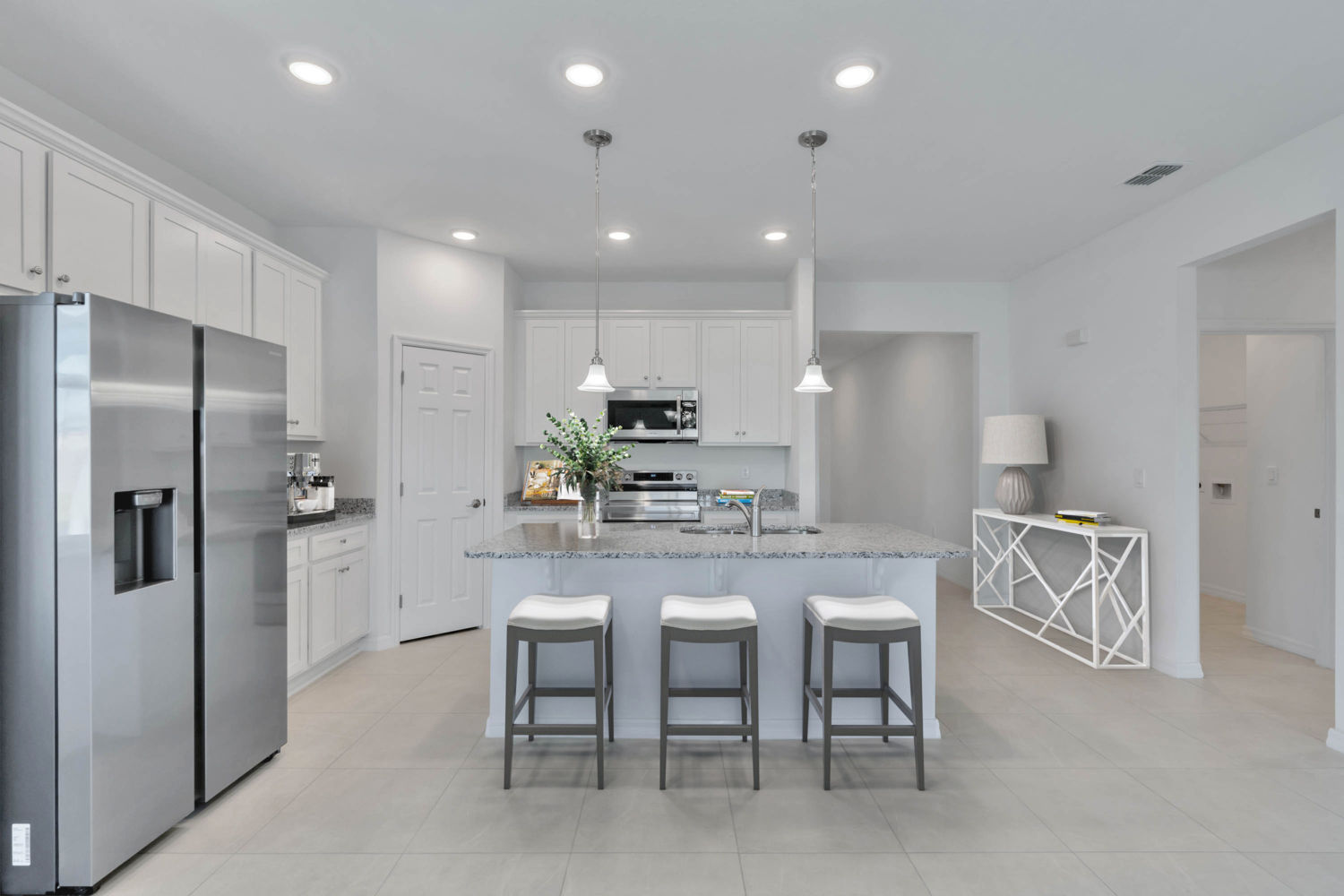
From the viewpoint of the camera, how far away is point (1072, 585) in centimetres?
452

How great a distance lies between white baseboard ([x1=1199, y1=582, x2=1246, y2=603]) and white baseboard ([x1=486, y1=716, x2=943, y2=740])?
414 centimetres

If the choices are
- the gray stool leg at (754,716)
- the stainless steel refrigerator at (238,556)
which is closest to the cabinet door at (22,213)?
the stainless steel refrigerator at (238,556)

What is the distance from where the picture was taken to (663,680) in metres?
2.43

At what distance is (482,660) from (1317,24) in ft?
14.9

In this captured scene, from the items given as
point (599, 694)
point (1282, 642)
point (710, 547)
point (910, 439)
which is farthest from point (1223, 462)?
point (599, 694)

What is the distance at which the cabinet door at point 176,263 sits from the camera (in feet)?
9.48

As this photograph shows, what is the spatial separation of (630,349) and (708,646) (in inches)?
114

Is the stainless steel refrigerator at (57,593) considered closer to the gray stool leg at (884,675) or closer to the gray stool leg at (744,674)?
the gray stool leg at (744,674)

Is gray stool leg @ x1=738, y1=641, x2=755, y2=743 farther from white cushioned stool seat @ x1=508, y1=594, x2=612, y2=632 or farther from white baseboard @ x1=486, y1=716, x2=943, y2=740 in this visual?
white cushioned stool seat @ x1=508, y1=594, x2=612, y2=632

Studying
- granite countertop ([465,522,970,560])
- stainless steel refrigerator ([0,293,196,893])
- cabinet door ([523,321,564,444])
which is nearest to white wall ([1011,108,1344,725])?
granite countertop ([465,522,970,560])

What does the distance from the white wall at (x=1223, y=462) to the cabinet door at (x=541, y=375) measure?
5327mm

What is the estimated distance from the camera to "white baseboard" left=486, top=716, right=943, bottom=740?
9.56 ft

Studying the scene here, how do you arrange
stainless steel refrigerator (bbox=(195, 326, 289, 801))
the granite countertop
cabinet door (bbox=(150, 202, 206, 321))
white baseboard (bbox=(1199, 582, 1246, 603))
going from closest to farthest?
stainless steel refrigerator (bbox=(195, 326, 289, 801)), the granite countertop, cabinet door (bbox=(150, 202, 206, 321)), white baseboard (bbox=(1199, 582, 1246, 603))

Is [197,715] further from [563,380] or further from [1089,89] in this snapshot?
[1089,89]
